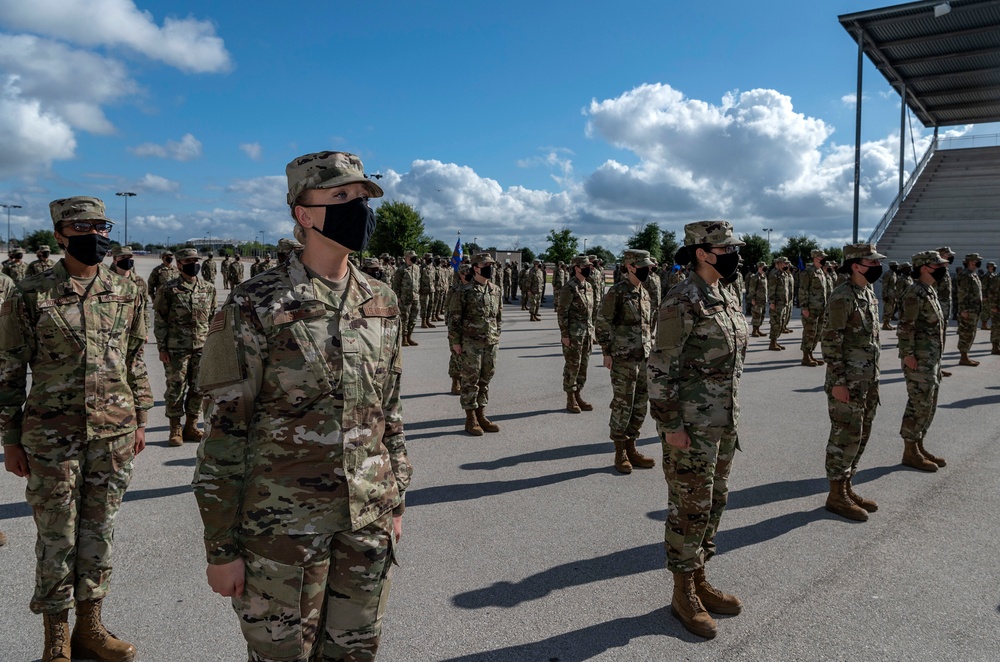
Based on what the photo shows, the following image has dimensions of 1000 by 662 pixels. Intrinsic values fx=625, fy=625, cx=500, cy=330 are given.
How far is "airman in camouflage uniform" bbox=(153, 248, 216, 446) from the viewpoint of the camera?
661 centimetres

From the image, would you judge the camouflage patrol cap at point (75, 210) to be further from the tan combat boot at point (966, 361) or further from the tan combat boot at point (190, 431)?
the tan combat boot at point (966, 361)

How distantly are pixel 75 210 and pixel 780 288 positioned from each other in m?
14.3

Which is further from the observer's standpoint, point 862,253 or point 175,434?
point 175,434

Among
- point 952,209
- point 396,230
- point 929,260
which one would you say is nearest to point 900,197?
point 952,209

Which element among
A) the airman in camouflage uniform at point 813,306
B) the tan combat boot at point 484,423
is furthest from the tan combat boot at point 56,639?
the airman in camouflage uniform at point 813,306

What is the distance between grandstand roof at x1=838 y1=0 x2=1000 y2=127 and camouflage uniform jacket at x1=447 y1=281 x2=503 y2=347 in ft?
92.1

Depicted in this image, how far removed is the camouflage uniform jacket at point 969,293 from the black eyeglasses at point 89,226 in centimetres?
1460

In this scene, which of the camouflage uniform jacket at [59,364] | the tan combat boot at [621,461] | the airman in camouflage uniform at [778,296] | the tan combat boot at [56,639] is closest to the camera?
the tan combat boot at [56,639]

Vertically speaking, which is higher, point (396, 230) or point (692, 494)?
point (396, 230)

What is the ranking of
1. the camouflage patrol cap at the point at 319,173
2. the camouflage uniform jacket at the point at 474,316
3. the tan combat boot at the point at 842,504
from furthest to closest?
1. the camouflage uniform jacket at the point at 474,316
2. the tan combat boot at the point at 842,504
3. the camouflage patrol cap at the point at 319,173

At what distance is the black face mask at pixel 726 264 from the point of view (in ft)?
12.3

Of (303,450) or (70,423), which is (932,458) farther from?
(70,423)

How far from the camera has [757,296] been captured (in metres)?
16.6

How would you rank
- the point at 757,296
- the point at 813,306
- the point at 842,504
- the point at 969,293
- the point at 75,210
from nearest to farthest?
the point at 75,210, the point at 842,504, the point at 813,306, the point at 969,293, the point at 757,296
